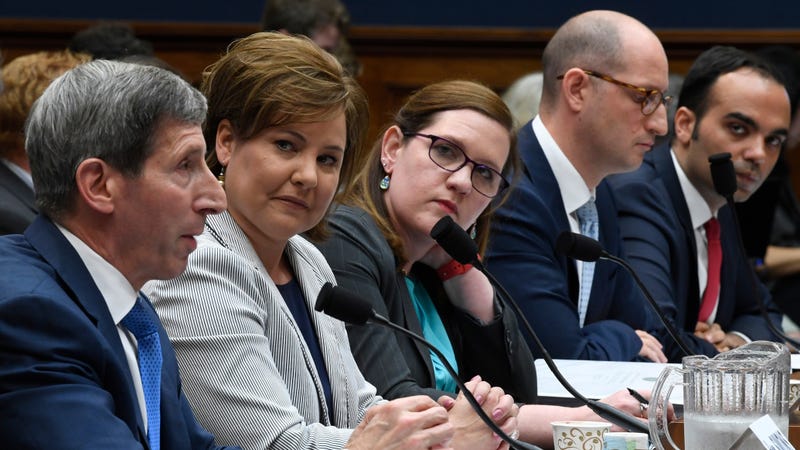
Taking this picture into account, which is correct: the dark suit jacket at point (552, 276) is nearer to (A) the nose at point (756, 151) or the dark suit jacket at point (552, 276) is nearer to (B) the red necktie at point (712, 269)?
(B) the red necktie at point (712, 269)

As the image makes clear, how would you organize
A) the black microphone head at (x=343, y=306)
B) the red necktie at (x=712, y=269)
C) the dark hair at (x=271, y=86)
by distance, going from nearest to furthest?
the black microphone head at (x=343, y=306) → the dark hair at (x=271, y=86) → the red necktie at (x=712, y=269)

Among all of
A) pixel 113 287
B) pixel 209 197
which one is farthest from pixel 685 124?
pixel 113 287

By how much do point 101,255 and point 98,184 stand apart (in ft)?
0.29

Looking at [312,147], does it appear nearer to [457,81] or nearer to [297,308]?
[297,308]

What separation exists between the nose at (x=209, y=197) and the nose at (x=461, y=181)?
91cm

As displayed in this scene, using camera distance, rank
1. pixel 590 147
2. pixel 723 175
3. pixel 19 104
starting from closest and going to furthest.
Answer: pixel 723 175, pixel 590 147, pixel 19 104

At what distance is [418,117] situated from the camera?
2670mm

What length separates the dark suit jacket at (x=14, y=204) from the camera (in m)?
3.22

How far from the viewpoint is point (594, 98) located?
3.41 meters

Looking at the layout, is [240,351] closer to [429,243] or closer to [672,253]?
[429,243]

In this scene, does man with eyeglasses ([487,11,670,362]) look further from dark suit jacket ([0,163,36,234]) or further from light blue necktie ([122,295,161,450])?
light blue necktie ([122,295,161,450])

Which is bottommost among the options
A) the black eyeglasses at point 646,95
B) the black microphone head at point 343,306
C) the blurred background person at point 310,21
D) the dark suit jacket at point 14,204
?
the dark suit jacket at point 14,204

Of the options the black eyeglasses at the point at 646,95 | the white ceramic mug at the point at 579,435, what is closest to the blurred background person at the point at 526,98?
the black eyeglasses at the point at 646,95

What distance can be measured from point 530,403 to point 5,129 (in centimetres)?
177
